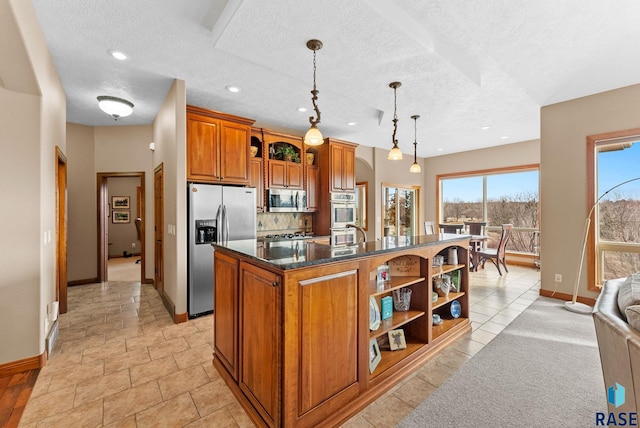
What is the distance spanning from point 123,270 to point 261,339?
6.27 metres

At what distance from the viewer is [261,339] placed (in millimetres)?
1627

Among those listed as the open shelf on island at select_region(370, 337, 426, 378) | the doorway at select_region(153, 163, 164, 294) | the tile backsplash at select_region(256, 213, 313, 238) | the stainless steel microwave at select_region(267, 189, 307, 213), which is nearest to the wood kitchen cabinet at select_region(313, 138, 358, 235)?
the tile backsplash at select_region(256, 213, 313, 238)

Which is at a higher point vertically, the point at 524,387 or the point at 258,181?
the point at 258,181

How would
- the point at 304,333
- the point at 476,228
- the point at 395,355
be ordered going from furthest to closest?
the point at 476,228, the point at 395,355, the point at 304,333

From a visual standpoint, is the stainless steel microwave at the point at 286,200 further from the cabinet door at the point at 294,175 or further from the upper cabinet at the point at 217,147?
the upper cabinet at the point at 217,147

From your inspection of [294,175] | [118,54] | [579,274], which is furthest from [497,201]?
[118,54]

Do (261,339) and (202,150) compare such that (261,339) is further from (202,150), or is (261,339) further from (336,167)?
(336,167)

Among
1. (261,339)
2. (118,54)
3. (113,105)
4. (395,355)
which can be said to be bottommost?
(395,355)

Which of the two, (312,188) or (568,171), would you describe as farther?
(312,188)

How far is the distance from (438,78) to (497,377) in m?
2.91

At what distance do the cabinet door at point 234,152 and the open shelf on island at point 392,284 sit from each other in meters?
2.59

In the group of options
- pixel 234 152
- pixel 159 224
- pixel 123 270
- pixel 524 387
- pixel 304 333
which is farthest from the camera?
pixel 123 270

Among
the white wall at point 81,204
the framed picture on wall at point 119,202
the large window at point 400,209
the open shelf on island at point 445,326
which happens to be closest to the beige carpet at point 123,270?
the white wall at point 81,204

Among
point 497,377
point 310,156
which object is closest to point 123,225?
point 310,156
